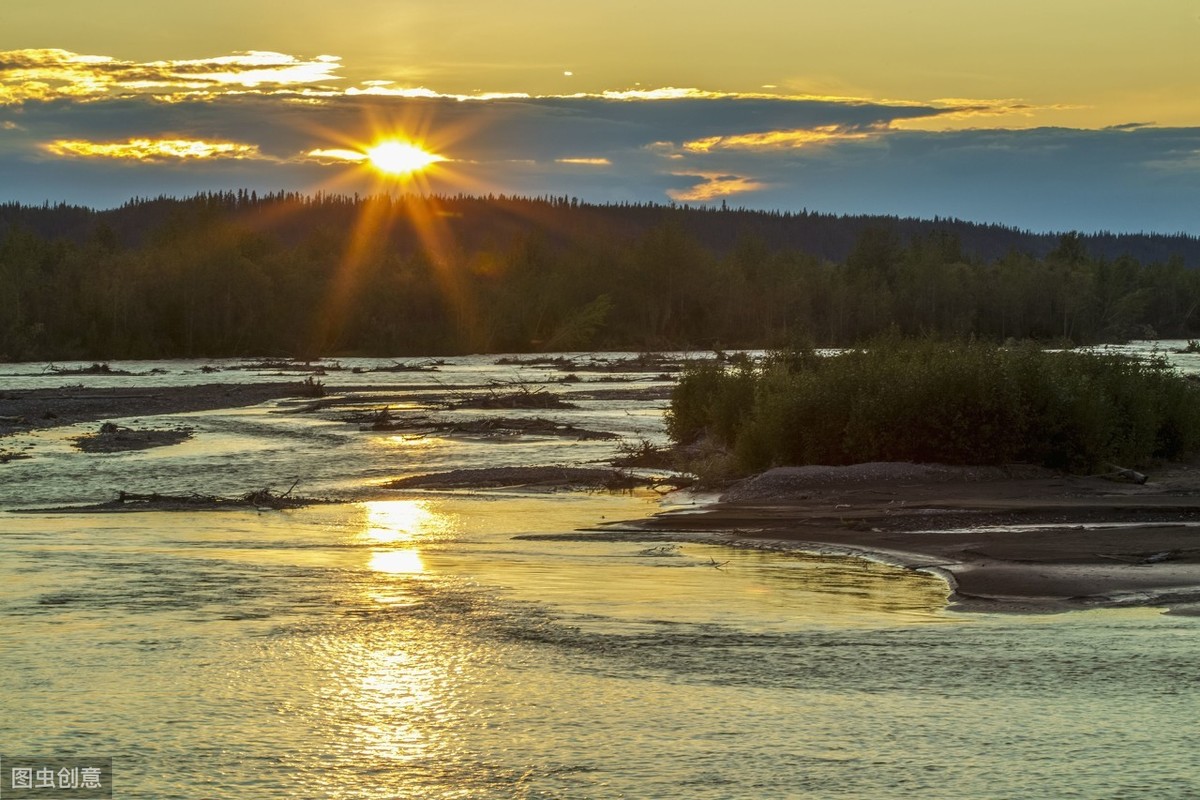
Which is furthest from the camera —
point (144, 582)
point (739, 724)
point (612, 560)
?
point (612, 560)

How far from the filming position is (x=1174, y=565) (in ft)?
58.2

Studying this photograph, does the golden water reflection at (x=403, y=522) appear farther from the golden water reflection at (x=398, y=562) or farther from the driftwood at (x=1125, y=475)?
the driftwood at (x=1125, y=475)

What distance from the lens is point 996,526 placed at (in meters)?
22.6

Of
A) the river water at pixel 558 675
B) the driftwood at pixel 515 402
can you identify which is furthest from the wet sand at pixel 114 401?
the river water at pixel 558 675

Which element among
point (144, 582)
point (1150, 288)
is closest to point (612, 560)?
point (144, 582)

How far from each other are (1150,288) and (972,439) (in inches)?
6872

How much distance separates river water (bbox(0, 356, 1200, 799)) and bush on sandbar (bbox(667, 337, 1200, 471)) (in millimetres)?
9829

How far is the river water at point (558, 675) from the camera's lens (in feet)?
30.8

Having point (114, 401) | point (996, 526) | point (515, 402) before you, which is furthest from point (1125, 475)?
point (114, 401)

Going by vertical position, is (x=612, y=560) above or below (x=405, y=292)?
below

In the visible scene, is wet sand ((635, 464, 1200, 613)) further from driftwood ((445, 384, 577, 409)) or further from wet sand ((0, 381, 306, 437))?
driftwood ((445, 384, 577, 409))

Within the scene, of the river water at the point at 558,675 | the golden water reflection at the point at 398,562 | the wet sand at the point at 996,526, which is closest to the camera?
the river water at the point at 558,675

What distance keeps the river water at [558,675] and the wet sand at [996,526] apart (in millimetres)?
934

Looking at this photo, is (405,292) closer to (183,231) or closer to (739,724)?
(183,231)
